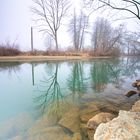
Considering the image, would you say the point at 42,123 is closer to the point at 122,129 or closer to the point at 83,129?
the point at 83,129

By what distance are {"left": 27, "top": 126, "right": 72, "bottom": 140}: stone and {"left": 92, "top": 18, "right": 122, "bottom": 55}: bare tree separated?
33.6m

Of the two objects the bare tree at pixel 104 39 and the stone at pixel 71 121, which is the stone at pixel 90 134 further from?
the bare tree at pixel 104 39

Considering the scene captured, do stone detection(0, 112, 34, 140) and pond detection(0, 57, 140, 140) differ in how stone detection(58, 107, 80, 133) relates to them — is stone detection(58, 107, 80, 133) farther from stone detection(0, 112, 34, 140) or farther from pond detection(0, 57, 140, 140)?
stone detection(0, 112, 34, 140)

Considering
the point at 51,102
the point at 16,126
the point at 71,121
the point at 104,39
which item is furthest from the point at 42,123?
the point at 104,39

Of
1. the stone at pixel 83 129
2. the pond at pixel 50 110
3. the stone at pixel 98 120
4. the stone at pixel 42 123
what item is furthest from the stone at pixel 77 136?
the stone at pixel 42 123

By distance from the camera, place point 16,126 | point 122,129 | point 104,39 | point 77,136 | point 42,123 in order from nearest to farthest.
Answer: point 122,129
point 77,136
point 16,126
point 42,123
point 104,39

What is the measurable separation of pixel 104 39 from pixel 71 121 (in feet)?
120

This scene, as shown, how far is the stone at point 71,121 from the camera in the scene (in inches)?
170

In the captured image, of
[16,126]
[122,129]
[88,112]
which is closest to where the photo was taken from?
[122,129]

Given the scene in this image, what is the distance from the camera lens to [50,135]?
12.9ft

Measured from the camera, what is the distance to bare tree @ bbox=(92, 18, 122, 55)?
38188mm

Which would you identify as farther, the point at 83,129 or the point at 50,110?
the point at 50,110

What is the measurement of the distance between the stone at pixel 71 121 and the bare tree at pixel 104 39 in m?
32.5

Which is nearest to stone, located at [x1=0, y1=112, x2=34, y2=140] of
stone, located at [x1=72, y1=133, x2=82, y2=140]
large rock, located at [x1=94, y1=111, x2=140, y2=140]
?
stone, located at [x1=72, y1=133, x2=82, y2=140]
